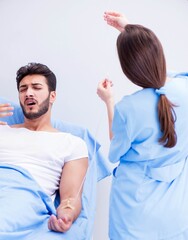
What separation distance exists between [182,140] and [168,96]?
151mm

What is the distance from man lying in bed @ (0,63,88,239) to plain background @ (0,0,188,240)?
247mm

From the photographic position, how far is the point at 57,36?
2020mm

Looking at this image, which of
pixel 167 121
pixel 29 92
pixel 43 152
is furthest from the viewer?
pixel 29 92

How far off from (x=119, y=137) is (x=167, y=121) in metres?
0.17

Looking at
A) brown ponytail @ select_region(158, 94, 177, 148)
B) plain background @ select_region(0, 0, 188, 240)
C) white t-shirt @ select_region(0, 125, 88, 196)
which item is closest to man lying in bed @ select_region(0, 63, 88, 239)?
white t-shirt @ select_region(0, 125, 88, 196)

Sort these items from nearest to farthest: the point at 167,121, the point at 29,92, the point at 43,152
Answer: the point at 167,121 < the point at 43,152 < the point at 29,92

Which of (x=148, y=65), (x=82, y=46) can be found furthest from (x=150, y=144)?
(x=82, y=46)

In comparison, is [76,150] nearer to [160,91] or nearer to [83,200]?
[83,200]

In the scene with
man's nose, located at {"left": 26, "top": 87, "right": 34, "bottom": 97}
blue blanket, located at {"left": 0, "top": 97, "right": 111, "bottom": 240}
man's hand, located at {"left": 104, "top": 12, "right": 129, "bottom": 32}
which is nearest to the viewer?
blue blanket, located at {"left": 0, "top": 97, "right": 111, "bottom": 240}

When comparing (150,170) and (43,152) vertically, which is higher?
(150,170)

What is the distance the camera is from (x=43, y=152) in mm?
1554

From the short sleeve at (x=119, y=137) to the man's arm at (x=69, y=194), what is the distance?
0.32m

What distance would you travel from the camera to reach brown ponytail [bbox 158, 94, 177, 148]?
3.34 ft

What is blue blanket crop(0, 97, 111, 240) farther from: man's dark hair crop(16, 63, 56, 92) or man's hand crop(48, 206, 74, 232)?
man's dark hair crop(16, 63, 56, 92)
